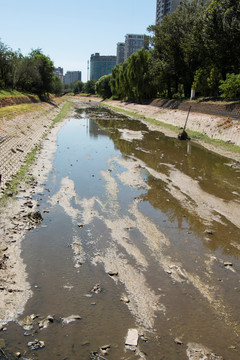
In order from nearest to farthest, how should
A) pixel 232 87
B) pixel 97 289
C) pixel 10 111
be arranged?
1. pixel 97 289
2. pixel 232 87
3. pixel 10 111

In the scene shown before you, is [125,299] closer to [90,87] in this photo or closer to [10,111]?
[10,111]

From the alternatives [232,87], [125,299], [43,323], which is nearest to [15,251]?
[43,323]

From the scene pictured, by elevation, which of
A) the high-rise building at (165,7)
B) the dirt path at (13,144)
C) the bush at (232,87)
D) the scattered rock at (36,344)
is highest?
the high-rise building at (165,7)

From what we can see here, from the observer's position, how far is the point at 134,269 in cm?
712

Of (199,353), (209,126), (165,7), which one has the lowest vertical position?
(199,353)

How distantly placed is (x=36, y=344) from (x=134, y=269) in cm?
289

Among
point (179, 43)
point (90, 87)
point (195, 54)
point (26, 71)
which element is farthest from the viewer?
point (90, 87)

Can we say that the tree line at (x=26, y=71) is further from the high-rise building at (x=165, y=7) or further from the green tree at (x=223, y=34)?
the high-rise building at (x=165, y=7)

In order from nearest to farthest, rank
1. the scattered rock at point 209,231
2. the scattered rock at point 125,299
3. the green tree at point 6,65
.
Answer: the scattered rock at point 125,299 < the scattered rock at point 209,231 < the green tree at point 6,65

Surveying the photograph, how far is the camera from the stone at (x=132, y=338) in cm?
501

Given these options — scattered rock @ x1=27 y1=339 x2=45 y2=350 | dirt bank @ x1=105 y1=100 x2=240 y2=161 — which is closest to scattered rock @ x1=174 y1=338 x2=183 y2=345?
scattered rock @ x1=27 y1=339 x2=45 y2=350

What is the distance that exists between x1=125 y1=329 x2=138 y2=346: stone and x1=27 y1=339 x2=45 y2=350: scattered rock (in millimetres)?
1424

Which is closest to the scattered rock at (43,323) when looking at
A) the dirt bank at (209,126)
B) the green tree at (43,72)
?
the dirt bank at (209,126)

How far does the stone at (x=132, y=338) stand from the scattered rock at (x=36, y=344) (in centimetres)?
142
